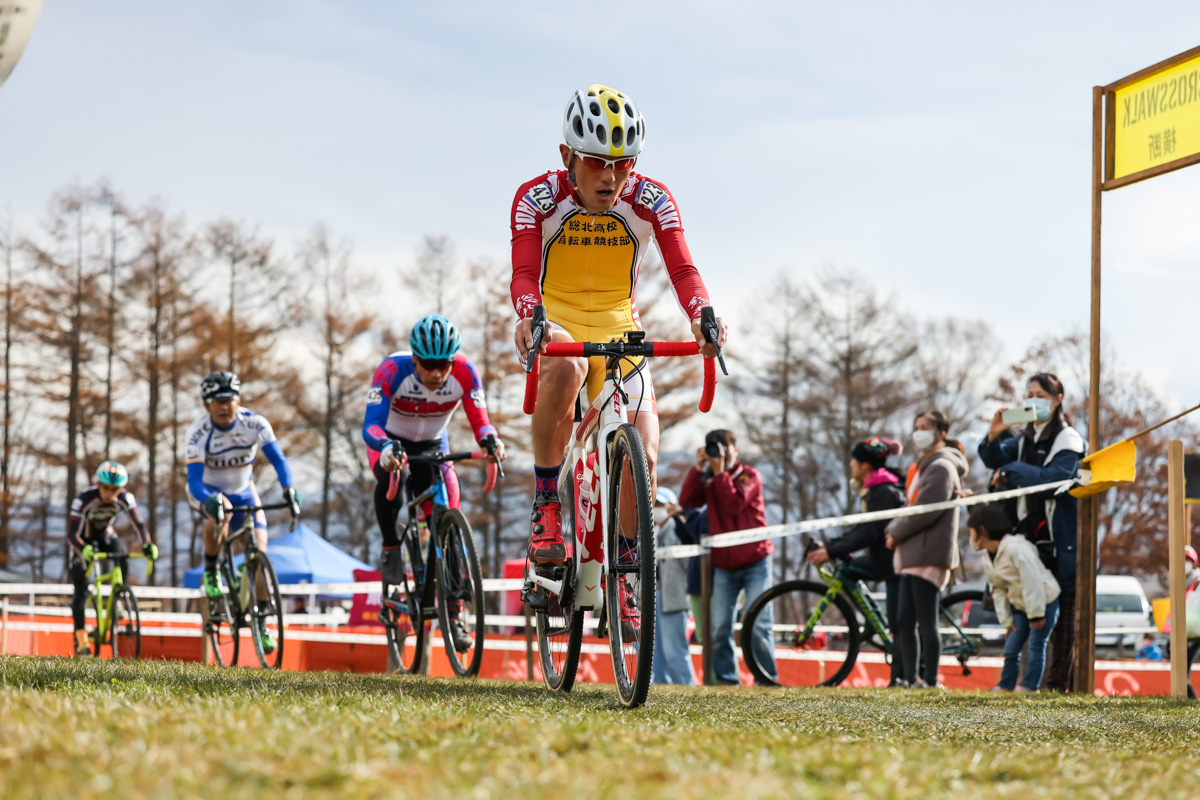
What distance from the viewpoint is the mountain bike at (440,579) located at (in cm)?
795

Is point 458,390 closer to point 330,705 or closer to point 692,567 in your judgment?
point 692,567

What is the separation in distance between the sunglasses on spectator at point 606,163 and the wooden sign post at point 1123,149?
153 inches

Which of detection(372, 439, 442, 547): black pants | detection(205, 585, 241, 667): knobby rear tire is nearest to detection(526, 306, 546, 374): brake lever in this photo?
detection(372, 439, 442, 547): black pants

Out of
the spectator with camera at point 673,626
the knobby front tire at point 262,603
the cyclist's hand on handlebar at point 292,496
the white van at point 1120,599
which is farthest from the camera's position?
the white van at point 1120,599

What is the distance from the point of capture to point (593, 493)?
17.0 ft

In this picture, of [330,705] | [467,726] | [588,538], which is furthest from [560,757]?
[588,538]

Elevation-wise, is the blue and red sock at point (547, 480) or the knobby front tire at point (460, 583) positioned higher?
the blue and red sock at point (547, 480)

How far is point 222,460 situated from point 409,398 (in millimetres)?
2904

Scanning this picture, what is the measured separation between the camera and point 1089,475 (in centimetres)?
805

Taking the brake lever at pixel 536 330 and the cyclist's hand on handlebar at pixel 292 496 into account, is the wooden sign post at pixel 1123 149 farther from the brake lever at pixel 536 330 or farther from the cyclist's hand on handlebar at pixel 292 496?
the cyclist's hand on handlebar at pixel 292 496

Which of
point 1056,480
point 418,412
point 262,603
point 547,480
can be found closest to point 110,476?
point 262,603

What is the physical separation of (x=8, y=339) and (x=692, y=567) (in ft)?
97.3

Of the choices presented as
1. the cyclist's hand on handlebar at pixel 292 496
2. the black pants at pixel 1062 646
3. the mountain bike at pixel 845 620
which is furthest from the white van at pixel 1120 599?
the cyclist's hand on handlebar at pixel 292 496

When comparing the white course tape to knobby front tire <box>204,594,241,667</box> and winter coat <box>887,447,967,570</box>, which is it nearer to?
winter coat <box>887,447,967,570</box>
